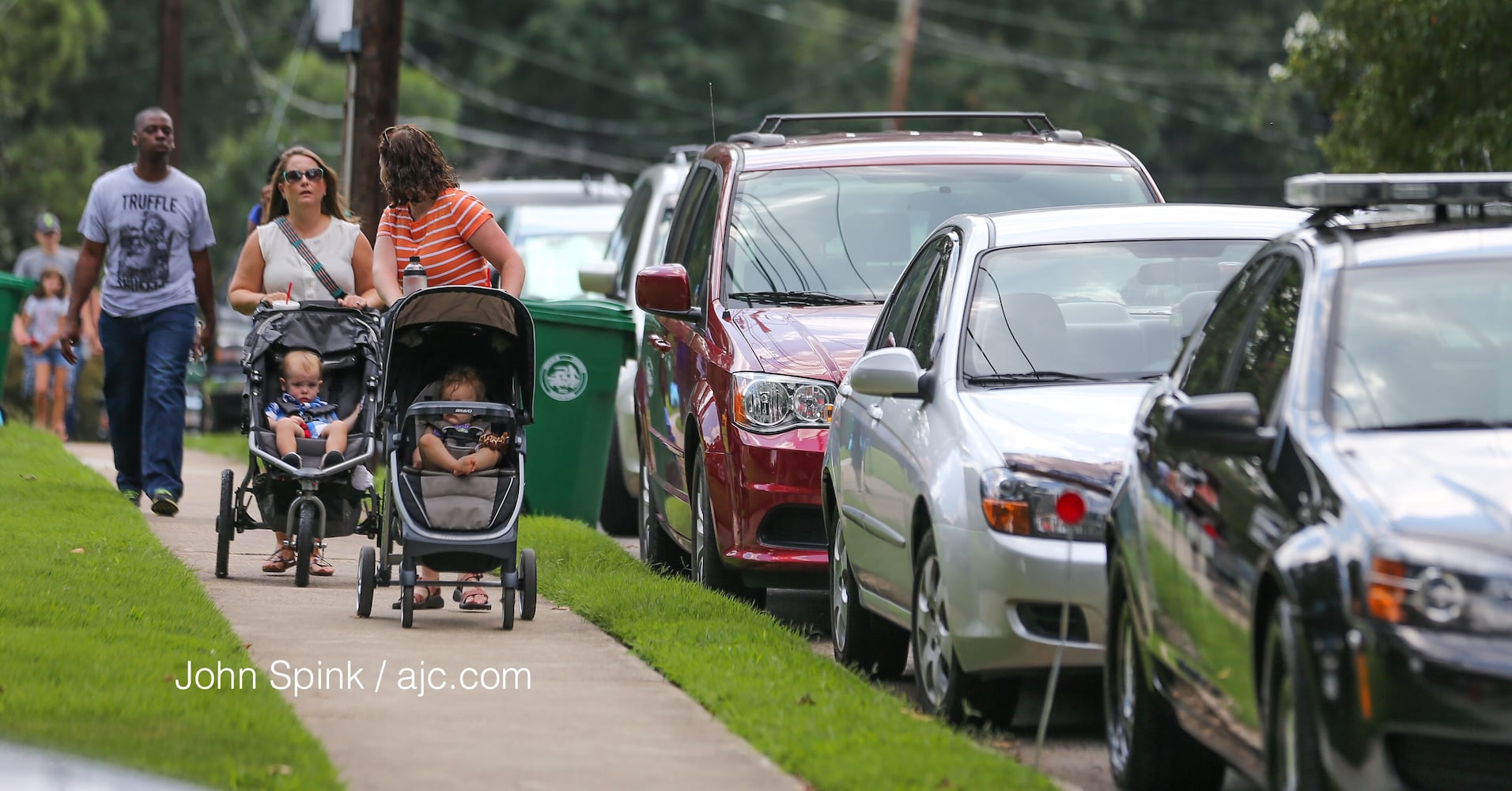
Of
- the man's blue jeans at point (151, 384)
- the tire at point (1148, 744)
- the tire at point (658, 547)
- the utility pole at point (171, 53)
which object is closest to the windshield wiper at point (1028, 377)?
the tire at point (1148, 744)

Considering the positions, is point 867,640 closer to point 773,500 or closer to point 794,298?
point 773,500

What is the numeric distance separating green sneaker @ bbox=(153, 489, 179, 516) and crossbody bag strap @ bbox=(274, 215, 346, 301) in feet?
7.54

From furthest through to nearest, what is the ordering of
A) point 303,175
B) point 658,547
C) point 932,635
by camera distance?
point 658,547, point 303,175, point 932,635

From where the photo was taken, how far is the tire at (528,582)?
9.16 m

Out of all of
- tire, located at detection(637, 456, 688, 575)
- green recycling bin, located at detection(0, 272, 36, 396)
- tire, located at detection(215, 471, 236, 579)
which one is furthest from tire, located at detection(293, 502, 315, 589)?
green recycling bin, located at detection(0, 272, 36, 396)

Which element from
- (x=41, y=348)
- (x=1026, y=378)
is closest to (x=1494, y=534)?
(x=1026, y=378)

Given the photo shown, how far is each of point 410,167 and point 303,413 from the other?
3.97ft

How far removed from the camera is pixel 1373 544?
4625 mm

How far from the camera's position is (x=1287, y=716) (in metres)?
4.96

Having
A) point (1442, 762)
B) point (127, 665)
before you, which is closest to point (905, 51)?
point (127, 665)

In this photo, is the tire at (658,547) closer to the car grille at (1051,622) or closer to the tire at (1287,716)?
the car grille at (1051,622)

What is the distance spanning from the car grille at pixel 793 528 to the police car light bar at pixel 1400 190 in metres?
3.61

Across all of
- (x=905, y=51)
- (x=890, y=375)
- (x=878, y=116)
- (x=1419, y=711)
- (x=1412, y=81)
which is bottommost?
(x=1419, y=711)

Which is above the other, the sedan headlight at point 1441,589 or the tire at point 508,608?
the sedan headlight at point 1441,589
